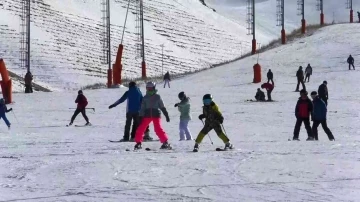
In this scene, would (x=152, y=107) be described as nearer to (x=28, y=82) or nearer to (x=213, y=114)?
(x=213, y=114)

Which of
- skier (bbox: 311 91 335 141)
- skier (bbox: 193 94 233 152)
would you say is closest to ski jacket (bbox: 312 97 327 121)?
skier (bbox: 311 91 335 141)

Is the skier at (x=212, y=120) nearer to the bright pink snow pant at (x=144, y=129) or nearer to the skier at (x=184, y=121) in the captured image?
the bright pink snow pant at (x=144, y=129)

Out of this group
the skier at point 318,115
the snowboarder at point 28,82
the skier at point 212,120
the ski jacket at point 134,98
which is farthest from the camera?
the snowboarder at point 28,82

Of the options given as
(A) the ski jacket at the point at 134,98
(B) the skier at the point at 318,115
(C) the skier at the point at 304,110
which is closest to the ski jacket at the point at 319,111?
(B) the skier at the point at 318,115

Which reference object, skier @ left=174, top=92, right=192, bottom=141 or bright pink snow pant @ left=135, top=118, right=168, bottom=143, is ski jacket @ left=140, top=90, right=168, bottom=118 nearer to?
bright pink snow pant @ left=135, top=118, right=168, bottom=143

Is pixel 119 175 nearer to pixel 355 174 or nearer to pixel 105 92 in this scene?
pixel 355 174

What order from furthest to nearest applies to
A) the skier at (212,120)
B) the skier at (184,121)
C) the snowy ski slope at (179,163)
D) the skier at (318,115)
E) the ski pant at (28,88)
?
1. the ski pant at (28,88)
2. the skier at (318,115)
3. the skier at (184,121)
4. the skier at (212,120)
5. the snowy ski slope at (179,163)

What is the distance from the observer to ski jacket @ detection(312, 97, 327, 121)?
722 inches

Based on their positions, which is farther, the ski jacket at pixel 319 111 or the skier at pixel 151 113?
the ski jacket at pixel 319 111

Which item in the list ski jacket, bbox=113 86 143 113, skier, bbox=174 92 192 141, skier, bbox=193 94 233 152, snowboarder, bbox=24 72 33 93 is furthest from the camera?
snowboarder, bbox=24 72 33 93

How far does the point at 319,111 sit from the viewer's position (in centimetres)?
1839

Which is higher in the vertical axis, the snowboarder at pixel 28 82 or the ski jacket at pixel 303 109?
the snowboarder at pixel 28 82

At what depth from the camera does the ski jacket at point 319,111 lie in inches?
722

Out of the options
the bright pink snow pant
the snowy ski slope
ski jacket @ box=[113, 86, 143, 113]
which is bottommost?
the snowy ski slope
